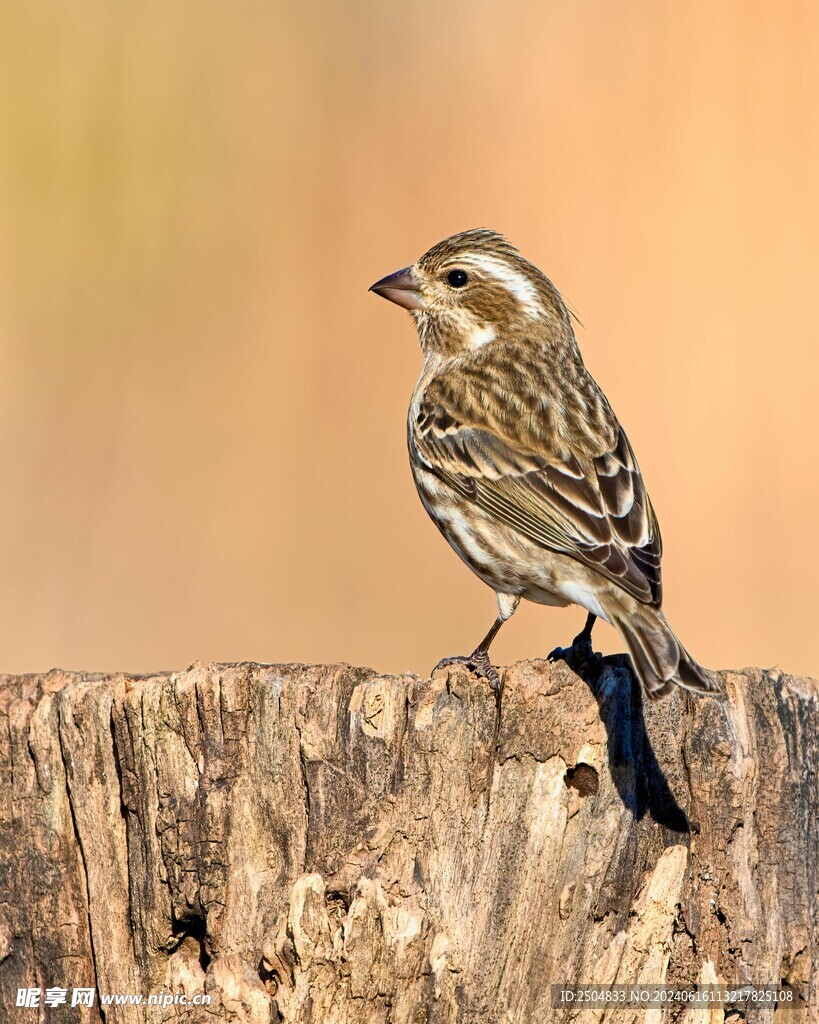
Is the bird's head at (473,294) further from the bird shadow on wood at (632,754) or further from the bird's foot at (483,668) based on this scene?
the bird shadow on wood at (632,754)

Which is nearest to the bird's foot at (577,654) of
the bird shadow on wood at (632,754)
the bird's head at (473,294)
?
the bird shadow on wood at (632,754)

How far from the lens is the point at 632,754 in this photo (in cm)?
472

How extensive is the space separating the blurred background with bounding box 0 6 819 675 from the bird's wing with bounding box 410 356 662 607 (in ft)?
7.45

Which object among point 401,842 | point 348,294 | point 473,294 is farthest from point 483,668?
point 348,294

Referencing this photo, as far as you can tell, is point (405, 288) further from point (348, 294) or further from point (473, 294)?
point (348, 294)

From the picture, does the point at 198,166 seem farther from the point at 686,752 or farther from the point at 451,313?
the point at 686,752

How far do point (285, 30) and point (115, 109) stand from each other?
1384mm

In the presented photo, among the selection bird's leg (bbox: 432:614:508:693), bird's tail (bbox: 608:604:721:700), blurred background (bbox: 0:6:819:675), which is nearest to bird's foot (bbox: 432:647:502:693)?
bird's leg (bbox: 432:614:508:693)

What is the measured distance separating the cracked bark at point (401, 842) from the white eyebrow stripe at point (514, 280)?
3.01 meters

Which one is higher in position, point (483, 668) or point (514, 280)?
point (514, 280)

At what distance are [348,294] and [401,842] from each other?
611 centimetres

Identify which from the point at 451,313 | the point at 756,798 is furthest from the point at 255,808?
the point at 451,313

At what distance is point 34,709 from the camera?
16.4 ft

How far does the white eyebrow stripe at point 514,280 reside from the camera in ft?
24.5
